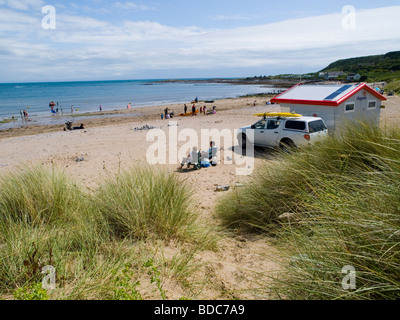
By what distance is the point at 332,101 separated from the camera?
41.1 feet

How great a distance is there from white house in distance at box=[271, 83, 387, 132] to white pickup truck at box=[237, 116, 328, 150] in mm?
1483

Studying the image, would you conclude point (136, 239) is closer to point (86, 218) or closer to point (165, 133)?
point (86, 218)

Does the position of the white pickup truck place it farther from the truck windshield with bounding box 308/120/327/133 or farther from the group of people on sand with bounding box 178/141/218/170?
the group of people on sand with bounding box 178/141/218/170

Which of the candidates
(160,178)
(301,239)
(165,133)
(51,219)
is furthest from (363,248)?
(165,133)

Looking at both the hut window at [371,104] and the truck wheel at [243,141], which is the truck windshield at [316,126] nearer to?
the truck wheel at [243,141]

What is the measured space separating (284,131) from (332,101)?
2.78m

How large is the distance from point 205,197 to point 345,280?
5.50 meters

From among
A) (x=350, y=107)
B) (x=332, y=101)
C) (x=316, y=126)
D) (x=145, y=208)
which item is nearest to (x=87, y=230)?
(x=145, y=208)

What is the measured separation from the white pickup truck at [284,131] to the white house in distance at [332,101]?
4.86ft

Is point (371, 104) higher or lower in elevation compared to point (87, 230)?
higher

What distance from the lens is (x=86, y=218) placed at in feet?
14.1

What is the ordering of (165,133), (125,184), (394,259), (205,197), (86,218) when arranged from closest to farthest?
(394,259) → (86,218) → (125,184) → (205,197) → (165,133)

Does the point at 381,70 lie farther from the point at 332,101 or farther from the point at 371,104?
the point at 332,101

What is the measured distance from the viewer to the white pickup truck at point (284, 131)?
11102 mm
